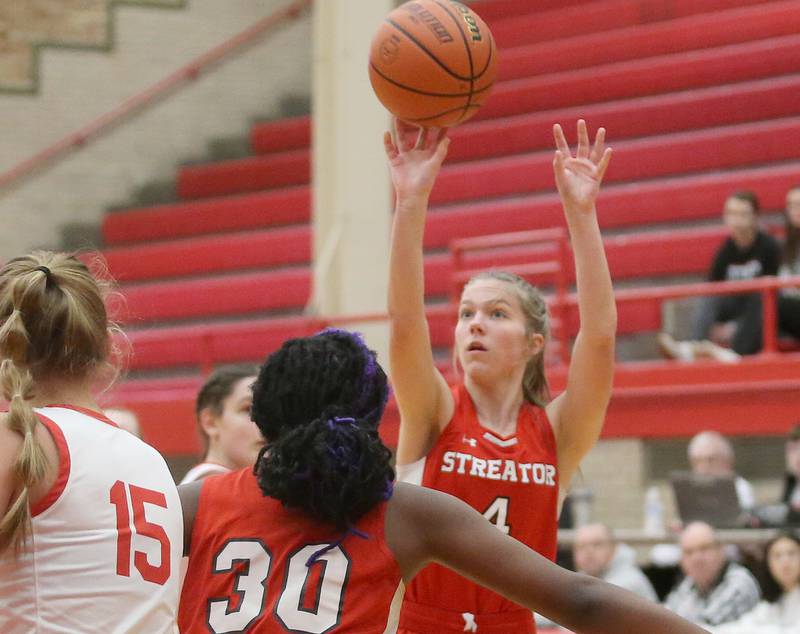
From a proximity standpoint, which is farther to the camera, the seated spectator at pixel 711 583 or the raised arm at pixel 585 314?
the seated spectator at pixel 711 583

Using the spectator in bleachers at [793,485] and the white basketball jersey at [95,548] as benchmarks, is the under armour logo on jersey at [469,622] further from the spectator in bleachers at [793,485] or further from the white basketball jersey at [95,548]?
the spectator in bleachers at [793,485]

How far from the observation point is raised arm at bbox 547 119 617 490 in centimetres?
378

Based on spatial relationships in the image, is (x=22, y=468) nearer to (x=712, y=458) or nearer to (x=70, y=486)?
(x=70, y=486)

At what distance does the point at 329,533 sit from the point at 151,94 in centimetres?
1298

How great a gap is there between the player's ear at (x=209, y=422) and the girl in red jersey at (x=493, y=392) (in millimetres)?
963

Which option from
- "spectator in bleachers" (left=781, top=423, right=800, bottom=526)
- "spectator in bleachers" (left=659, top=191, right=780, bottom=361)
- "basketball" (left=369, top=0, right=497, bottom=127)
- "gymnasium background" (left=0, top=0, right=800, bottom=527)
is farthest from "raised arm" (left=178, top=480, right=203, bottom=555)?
"spectator in bleachers" (left=659, top=191, right=780, bottom=361)

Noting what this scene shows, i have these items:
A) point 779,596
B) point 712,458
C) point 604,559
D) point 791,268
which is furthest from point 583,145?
point 791,268

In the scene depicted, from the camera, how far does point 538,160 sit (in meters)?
12.0

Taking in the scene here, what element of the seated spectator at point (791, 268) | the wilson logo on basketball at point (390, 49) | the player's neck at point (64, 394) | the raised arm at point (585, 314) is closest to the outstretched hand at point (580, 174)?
the raised arm at point (585, 314)

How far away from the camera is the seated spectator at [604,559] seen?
7.35m

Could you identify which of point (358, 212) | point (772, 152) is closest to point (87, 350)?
point (358, 212)

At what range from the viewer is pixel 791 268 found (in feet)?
29.4

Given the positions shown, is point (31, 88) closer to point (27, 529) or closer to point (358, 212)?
point (358, 212)

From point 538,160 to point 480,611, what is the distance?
8.65 meters
